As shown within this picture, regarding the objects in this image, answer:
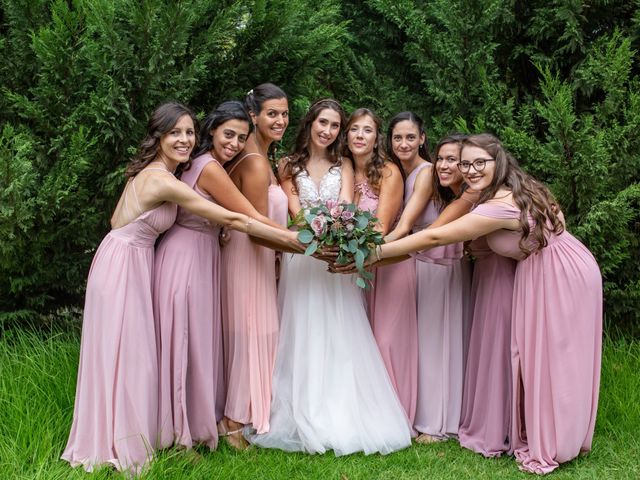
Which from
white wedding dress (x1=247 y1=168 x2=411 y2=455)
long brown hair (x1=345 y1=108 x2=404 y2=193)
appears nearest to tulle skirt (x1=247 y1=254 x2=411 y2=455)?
white wedding dress (x1=247 y1=168 x2=411 y2=455)

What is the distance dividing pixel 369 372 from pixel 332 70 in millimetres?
3550

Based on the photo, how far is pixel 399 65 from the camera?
24.0 feet

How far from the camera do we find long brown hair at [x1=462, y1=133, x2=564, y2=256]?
4.68m

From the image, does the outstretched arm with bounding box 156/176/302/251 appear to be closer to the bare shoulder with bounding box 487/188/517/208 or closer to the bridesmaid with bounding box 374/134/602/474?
the bridesmaid with bounding box 374/134/602/474

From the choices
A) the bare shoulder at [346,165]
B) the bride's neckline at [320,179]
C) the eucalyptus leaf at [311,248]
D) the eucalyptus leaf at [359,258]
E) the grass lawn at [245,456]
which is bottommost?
the grass lawn at [245,456]

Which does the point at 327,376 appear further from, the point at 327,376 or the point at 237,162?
the point at 237,162

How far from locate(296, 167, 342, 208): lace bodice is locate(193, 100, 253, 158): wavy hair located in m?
0.71

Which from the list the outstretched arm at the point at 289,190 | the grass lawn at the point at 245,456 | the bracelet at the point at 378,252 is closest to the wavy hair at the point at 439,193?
the bracelet at the point at 378,252

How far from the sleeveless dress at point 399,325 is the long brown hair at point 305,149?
1.81 ft

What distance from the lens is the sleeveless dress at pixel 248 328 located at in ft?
16.8

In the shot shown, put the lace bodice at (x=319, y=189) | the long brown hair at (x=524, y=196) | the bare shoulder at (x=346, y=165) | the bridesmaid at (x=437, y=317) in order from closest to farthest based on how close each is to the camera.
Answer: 1. the long brown hair at (x=524, y=196)
2. the bridesmaid at (x=437, y=317)
3. the lace bodice at (x=319, y=189)
4. the bare shoulder at (x=346, y=165)

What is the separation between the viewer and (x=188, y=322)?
190 inches

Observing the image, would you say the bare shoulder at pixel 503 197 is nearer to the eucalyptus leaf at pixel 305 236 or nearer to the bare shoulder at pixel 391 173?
the bare shoulder at pixel 391 173

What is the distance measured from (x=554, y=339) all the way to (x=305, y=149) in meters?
2.51
